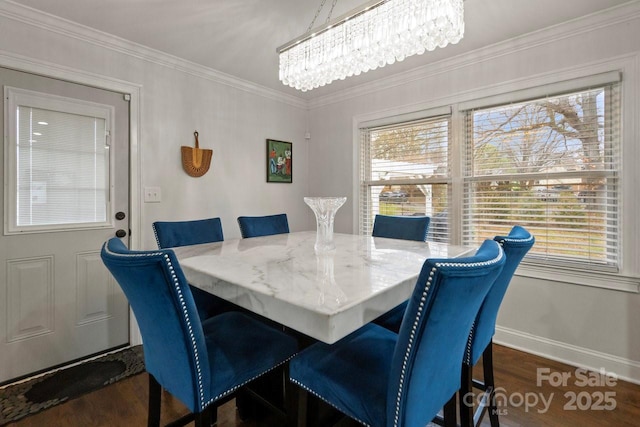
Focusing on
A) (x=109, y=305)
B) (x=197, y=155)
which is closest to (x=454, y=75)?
(x=197, y=155)

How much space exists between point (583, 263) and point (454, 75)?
1.75m

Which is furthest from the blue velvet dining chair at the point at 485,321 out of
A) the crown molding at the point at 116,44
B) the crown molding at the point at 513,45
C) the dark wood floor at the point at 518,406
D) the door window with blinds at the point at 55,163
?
the crown molding at the point at 116,44

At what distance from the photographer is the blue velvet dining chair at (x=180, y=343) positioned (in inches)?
36.0

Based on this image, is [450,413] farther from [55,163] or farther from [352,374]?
[55,163]

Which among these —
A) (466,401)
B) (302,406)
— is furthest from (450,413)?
(302,406)

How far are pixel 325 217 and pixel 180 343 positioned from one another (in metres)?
0.93

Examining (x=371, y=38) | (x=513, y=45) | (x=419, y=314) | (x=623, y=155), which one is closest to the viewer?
(x=419, y=314)

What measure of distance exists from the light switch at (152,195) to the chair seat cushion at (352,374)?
204 cm

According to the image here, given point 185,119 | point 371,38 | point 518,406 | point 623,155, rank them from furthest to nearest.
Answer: point 185,119, point 623,155, point 518,406, point 371,38

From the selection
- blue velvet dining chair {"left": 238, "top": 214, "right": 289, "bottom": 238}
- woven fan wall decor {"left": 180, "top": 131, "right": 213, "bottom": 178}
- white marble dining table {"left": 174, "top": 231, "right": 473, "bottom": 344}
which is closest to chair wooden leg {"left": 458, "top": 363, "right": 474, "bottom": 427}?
white marble dining table {"left": 174, "top": 231, "right": 473, "bottom": 344}

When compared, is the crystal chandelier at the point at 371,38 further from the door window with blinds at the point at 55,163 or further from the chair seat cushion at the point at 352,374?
the door window with blinds at the point at 55,163

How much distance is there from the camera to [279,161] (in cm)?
357

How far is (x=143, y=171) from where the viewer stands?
8.31 ft

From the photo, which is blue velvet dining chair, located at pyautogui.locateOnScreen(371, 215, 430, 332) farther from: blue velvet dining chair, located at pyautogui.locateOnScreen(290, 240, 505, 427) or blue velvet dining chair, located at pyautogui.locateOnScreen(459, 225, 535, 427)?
blue velvet dining chair, located at pyautogui.locateOnScreen(290, 240, 505, 427)
